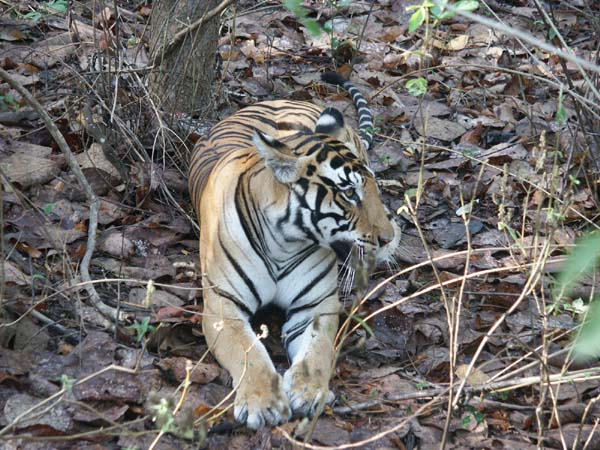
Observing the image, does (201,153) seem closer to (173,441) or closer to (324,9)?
(173,441)

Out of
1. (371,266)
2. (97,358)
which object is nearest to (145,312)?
(97,358)

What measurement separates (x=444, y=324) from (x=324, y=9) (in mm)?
4276

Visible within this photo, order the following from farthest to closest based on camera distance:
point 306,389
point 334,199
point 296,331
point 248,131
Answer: point 248,131
point 296,331
point 334,199
point 306,389

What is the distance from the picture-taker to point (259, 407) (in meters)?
3.65

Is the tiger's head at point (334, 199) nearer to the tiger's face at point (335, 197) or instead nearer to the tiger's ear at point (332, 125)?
the tiger's face at point (335, 197)

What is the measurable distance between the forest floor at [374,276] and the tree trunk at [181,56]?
0.46 feet

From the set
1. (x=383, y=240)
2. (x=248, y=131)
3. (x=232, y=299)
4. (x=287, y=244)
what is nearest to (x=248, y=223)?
(x=287, y=244)

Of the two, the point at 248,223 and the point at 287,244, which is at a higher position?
the point at 248,223

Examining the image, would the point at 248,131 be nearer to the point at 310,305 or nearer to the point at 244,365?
the point at 310,305

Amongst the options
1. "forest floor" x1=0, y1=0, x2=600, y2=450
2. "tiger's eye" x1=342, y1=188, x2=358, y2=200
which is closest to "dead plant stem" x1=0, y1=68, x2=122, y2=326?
"forest floor" x1=0, y1=0, x2=600, y2=450

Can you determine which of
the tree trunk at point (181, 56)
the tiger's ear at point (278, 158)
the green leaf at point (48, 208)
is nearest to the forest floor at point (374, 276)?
the green leaf at point (48, 208)

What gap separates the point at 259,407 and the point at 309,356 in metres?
0.41

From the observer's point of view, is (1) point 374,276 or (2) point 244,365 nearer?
(2) point 244,365

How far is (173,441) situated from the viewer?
11.3 ft
